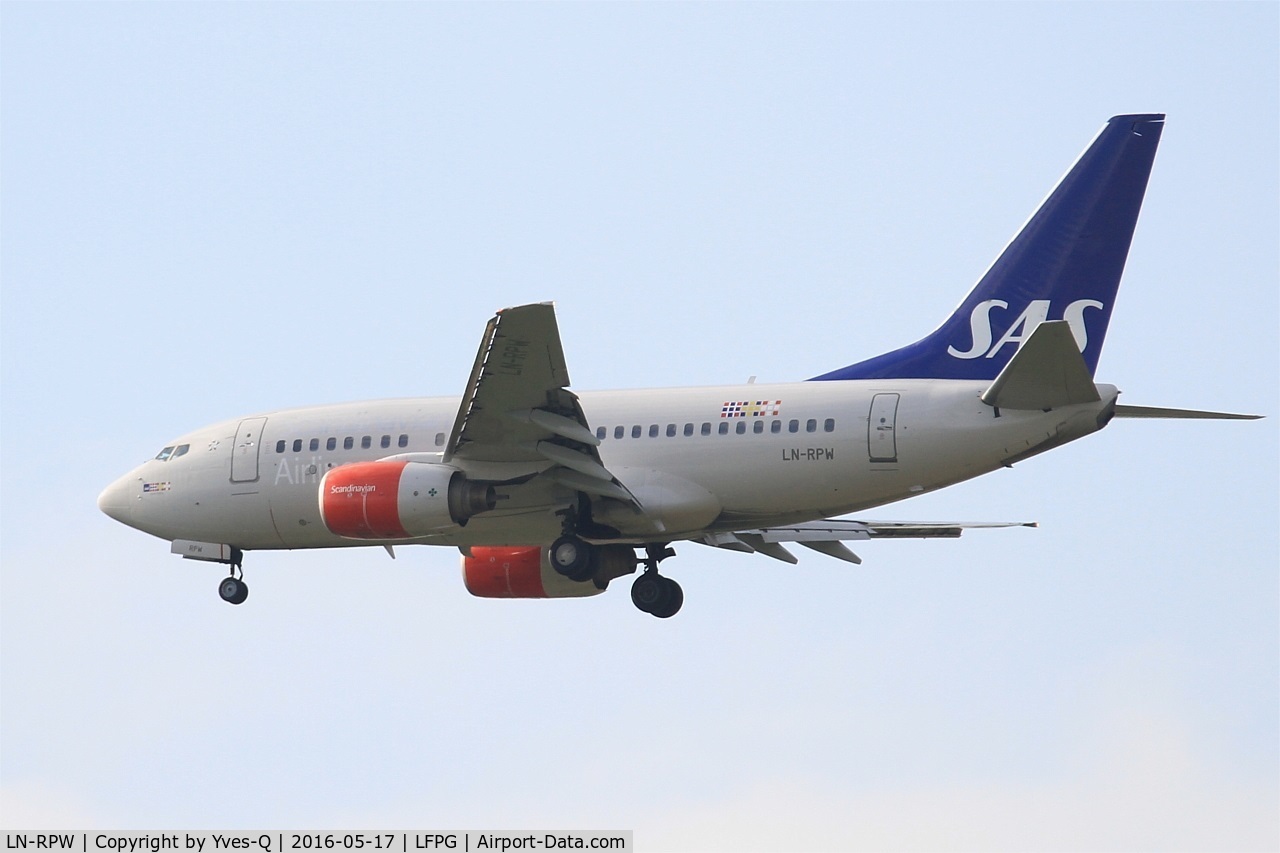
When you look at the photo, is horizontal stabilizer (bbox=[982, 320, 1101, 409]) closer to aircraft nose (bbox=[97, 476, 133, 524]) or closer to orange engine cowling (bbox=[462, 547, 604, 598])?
orange engine cowling (bbox=[462, 547, 604, 598])

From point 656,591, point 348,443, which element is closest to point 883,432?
point 656,591

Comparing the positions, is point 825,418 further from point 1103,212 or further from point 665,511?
point 1103,212

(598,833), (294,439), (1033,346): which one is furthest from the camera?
(294,439)

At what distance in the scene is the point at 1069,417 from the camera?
30578 mm

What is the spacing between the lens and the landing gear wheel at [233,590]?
3778cm

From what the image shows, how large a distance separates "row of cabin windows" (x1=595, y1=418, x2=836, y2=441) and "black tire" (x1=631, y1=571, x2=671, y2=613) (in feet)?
12.5

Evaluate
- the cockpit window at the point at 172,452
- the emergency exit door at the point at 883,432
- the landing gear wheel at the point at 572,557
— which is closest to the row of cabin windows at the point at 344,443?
the cockpit window at the point at 172,452

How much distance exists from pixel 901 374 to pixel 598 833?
9842 mm

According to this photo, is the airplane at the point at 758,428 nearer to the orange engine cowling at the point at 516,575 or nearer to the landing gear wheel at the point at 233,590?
the orange engine cowling at the point at 516,575

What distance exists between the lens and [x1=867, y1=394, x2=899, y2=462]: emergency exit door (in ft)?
104

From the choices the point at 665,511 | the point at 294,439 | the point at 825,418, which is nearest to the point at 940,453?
the point at 825,418

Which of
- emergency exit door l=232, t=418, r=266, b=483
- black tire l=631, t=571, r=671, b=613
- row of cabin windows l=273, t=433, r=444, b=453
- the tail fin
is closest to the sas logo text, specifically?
the tail fin

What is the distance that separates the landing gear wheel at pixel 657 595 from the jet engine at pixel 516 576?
74 cm

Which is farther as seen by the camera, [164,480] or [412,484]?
[164,480]
